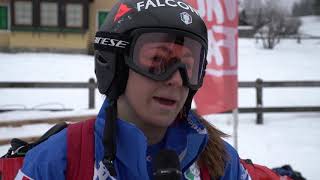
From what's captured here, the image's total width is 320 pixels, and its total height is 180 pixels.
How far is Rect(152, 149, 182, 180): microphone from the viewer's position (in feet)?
3.82

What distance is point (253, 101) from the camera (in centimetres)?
1109

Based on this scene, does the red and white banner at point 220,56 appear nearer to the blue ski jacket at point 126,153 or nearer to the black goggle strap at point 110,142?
the blue ski jacket at point 126,153

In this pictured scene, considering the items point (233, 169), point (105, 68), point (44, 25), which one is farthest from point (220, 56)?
point (44, 25)

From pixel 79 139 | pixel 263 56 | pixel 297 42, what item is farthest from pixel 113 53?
pixel 297 42

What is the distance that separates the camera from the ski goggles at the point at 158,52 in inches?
55.4

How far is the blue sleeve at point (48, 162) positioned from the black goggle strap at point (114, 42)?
358 millimetres

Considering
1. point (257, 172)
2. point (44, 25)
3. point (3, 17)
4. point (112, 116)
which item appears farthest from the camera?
point (3, 17)

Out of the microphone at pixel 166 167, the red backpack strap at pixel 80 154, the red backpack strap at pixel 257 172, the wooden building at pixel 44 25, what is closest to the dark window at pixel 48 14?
the wooden building at pixel 44 25

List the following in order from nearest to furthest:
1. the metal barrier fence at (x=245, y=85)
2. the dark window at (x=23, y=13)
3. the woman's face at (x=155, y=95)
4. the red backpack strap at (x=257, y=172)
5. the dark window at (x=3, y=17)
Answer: the woman's face at (x=155, y=95) < the red backpack strap at (x=257, y=172) < the metal barrier fence at (x=245, y=85) < the dark window at (x=23, y=13) < the dark window at (x=3, y=17)

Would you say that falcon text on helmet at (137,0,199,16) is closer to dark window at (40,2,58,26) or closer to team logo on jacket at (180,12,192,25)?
team logo on jacket at (180,12,192,25)

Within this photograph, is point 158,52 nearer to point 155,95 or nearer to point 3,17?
point 155,95

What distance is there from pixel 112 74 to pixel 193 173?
446 mm

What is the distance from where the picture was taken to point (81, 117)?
6.62 metres

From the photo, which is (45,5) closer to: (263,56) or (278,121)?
(263,56)
